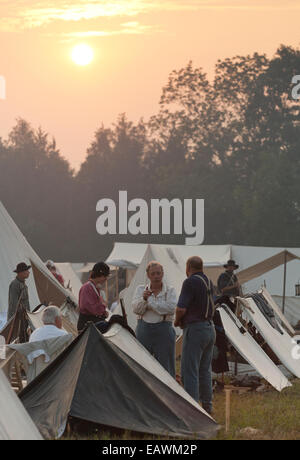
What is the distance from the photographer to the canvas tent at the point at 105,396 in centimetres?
592

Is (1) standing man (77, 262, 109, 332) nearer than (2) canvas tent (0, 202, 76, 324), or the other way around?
(1) standing man (77, 262, 109, 332)

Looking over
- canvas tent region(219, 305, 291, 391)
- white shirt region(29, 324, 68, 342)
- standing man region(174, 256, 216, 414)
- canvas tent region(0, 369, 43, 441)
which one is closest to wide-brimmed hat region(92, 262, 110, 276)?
white shirt region(29, 324, 68, 342)

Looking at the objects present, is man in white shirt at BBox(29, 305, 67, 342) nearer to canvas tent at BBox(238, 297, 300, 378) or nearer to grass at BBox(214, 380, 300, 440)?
grass at BBox(214, 380, 300, 440)

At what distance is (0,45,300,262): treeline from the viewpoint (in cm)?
4506

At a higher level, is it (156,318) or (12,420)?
(156,318)

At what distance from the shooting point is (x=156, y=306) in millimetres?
7391

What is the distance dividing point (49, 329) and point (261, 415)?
197 cm

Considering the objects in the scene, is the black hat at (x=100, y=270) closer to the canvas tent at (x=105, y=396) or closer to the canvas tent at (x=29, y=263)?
the canvas tent at (x=105, y=396)

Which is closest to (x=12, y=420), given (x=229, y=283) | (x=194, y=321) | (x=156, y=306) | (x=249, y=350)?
(x=194, y=321)

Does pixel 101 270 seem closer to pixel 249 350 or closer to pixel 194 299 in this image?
pixel 194 299

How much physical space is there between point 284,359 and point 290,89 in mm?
39699

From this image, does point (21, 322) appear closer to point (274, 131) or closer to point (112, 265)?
point (112, 265)

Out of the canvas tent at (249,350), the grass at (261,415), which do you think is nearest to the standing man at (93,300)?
the grass at (261,415)

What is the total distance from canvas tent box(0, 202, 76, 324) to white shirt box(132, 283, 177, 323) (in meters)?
5.51
